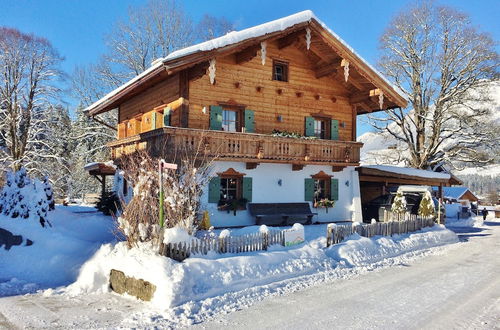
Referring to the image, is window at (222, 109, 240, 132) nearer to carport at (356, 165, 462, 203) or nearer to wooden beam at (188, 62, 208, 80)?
wooden beam at (188, 62, 208, 80)

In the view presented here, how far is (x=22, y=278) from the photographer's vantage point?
33.2 ft

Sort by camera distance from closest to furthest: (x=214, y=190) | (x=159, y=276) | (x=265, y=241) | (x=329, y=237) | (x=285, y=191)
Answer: (x=159, y=276) < (x=265, y=241) < (x=329, y=237) < (x=214, y=190) < (x=285, y=191)

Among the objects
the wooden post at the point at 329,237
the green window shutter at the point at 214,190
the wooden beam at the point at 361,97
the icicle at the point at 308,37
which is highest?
the icicle at the point at 308,37

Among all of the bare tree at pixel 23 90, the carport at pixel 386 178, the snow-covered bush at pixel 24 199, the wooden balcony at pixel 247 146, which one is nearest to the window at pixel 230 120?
the wooden balcony at pixel 247 146

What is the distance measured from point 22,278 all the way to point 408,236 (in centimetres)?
1246

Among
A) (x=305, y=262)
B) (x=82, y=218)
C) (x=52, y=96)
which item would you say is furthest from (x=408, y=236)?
(x=52, y=96)

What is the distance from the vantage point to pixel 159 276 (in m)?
7.92

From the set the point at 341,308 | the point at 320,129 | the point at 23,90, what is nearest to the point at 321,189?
the point at 320,129

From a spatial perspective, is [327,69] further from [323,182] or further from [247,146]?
[247,146]

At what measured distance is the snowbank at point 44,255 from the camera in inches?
391

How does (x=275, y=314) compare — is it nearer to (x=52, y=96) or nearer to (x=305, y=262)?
(x=305, y=262)

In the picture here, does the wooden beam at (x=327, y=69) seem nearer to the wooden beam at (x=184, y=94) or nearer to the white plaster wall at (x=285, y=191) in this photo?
the white plaster wall at (x=285, y=191)

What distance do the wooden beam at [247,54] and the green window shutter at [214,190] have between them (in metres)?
4.76

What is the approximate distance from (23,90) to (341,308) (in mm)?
23492
